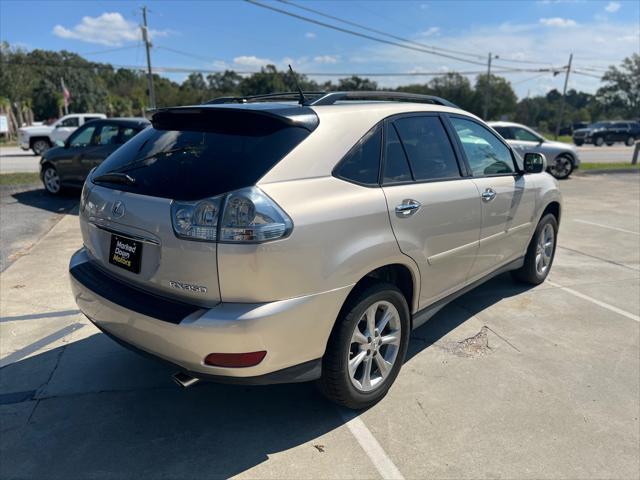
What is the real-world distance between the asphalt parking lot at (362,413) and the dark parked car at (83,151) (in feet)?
18.4

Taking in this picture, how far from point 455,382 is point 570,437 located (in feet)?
2.48

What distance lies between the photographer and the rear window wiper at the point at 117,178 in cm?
263

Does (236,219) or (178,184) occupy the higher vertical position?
(178,184)

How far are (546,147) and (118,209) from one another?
49.5ft

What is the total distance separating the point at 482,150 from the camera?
13.2 ft

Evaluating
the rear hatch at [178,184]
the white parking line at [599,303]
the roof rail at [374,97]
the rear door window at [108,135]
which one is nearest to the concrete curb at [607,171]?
the white parking line at [599,303]

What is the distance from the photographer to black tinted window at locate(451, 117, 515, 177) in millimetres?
3783

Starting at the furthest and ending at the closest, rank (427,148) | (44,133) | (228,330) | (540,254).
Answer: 1. (44,133)
2. (540,254)
3. (427,148)
4. (228,330)

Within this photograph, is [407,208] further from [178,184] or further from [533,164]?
[533,164]

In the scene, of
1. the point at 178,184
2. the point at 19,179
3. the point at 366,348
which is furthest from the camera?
the point at 19,179

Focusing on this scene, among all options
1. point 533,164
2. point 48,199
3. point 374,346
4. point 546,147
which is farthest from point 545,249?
point 546,147

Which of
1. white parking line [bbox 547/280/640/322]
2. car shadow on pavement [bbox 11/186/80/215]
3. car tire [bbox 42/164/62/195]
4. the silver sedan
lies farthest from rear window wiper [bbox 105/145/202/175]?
the silver sedan

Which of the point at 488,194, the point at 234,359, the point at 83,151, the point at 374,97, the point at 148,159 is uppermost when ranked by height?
the point at 374,97

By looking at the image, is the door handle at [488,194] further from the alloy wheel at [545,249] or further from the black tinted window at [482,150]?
the alloy wheel at [545,249]
